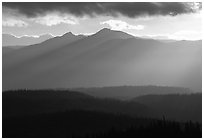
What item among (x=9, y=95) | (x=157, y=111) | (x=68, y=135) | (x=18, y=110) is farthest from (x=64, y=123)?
(x=157, y=111)

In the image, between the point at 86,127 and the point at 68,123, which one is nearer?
Answer: the point at 86,127

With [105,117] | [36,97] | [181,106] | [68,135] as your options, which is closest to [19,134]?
[68,135]

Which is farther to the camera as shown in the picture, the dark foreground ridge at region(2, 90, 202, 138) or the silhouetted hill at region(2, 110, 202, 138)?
the dark foreground ridge at region(2, 90, 202, 138)

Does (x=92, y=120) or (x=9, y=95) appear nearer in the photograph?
(x=92, y=120)

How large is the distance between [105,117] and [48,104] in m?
31.9

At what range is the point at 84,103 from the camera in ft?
507

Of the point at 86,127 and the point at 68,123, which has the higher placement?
the point at 68,123

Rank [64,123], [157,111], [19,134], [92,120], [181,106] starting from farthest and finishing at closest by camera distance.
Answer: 1. [181,106]
2. [157,111]
3. [92,120]
4. [64,123]
5. [19,134]

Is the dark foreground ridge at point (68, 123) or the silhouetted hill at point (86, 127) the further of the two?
the dark foreground ridge at point (68, 123)

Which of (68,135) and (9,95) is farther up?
(9,95)

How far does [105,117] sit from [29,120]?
85.3 feet

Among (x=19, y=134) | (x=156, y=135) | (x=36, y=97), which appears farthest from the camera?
(x=36, y=97)

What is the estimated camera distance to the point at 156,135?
71.2m

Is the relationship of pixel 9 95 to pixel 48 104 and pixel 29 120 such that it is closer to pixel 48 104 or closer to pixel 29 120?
pixel 48 104
